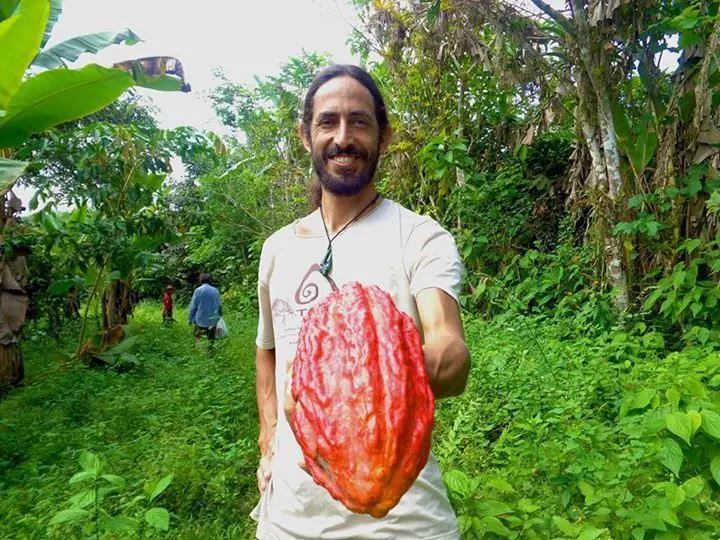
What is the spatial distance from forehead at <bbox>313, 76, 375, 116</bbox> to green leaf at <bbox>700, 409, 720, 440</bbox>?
1.41 meters

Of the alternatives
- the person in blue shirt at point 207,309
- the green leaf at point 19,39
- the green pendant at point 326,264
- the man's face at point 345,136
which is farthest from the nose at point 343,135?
the person in blue shirt at point 207,309

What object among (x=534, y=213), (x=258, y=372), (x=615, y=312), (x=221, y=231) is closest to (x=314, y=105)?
(x=258, y=372)

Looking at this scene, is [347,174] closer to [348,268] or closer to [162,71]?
[348,268]

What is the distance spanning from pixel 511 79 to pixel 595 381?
2.91 metres

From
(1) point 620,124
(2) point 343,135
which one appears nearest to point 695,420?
(2) point 343,135

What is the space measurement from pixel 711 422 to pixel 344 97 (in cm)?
148

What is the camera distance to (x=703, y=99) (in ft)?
12.1

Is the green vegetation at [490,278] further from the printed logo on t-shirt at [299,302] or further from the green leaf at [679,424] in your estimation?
the printed logo on t-shirt at [299,302]

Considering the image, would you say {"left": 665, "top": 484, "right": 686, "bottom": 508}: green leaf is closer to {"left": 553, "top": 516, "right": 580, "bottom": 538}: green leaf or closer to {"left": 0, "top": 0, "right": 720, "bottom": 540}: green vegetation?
{"left": 0, "top": 0, "right": 720, "bottom": 540}: green vegetation

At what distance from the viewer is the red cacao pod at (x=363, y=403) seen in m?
0.71

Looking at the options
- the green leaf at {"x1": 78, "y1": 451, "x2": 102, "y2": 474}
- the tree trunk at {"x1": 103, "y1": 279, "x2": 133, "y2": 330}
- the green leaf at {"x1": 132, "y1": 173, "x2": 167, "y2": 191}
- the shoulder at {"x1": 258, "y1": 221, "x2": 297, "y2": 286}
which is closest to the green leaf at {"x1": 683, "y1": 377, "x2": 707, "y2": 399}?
the shoulder at {"x1": 258, "y1": 221, "x2": 297, "y2": 286}

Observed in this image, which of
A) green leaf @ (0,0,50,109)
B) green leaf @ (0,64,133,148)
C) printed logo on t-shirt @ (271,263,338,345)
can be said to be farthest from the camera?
green leaf @ (0,64,133,148)

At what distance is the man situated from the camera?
102cm

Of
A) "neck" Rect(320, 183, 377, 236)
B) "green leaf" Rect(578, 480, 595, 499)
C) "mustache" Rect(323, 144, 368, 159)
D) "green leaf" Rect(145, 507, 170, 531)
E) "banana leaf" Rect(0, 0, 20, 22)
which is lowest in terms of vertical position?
"green leaf" Rect(578, 480, 595, 499)
